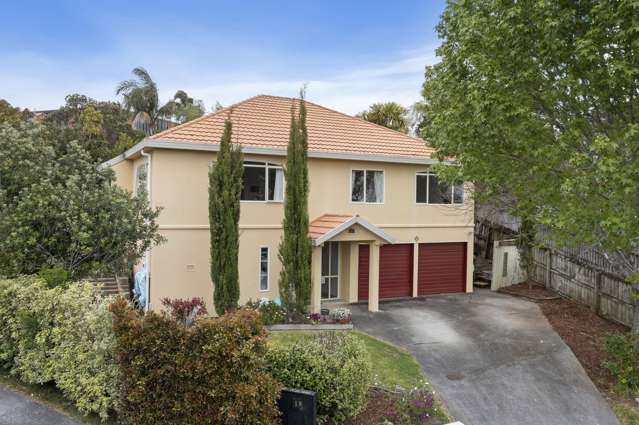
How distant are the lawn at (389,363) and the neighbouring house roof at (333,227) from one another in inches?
123

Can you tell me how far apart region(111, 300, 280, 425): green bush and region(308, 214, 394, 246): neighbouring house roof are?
763 centimetres

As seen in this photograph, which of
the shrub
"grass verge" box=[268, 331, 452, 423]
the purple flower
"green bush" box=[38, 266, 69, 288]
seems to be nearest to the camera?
the purple flower

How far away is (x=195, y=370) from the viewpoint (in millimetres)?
6719

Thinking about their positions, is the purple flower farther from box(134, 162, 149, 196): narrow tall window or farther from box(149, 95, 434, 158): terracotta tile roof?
box(134, 162, 149, 196): narrow tall window

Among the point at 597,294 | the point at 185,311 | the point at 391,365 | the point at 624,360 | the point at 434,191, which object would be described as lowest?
the point at 391,365

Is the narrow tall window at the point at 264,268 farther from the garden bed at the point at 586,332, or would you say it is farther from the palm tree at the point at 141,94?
the palm tree at the point at 141,94

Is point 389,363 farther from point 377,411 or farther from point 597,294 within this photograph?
point 597,294

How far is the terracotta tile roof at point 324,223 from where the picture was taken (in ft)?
48.7

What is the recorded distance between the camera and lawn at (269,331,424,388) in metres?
9.76

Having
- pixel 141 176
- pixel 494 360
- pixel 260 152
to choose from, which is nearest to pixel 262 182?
pixel 260 152

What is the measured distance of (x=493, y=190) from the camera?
12164 mm

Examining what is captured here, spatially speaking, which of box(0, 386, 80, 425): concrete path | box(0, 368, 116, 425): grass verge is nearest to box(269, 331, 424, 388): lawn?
box(0, 368, 116, 425): grass verge

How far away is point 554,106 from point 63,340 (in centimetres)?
1094

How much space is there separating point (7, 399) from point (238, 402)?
15.6 feet
